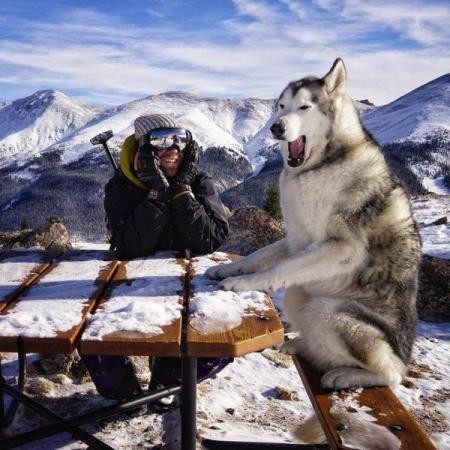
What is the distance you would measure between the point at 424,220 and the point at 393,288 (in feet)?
41.7

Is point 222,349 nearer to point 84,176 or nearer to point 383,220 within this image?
point 383,220

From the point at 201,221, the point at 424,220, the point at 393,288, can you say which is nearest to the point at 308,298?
the point at 393,288

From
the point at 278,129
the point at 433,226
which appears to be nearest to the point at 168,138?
the point at 278,129

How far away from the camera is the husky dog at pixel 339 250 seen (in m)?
2.71

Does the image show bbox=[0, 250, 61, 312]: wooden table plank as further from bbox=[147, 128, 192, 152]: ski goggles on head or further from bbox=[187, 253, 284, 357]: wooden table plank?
bbox=[147, 128, 192, 152]: ski goggles on head

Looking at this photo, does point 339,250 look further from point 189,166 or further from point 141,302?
point 189,166

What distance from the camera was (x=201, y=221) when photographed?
11.9 ft

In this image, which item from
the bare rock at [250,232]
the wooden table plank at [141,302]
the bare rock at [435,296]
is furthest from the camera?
the bare rock at [250,232]

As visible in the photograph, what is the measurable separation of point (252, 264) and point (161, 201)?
37.4 inches

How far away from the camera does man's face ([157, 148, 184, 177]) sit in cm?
377

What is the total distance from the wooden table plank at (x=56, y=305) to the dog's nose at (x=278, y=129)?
1.37 metres

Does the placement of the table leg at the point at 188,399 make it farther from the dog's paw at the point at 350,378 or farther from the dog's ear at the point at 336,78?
the dog's ear at the point at 336,78

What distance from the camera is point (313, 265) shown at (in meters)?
2.83

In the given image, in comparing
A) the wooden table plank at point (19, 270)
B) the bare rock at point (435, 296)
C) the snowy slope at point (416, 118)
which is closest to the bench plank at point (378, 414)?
the wooden table plank at point (19, 270)
